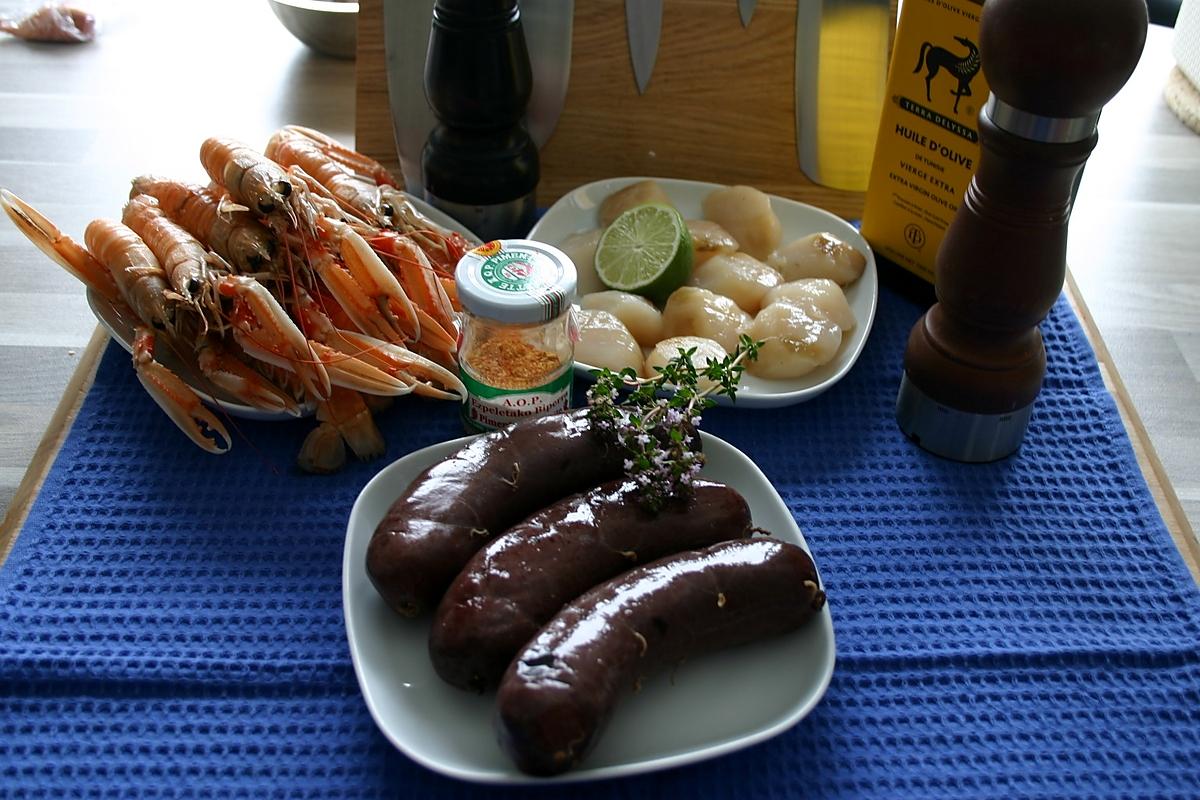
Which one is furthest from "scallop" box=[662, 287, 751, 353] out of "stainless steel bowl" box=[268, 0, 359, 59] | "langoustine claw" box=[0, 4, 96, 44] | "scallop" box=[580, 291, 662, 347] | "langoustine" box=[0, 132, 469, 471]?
"langoustine claw" box=[0, 4, 96, 44]

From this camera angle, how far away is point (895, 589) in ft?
3.18

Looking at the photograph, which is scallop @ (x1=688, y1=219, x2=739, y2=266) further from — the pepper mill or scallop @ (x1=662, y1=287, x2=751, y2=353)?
the pepper mill

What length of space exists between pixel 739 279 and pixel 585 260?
0.18 metres

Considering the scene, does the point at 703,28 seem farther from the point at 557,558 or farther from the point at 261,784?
the point at 261,784

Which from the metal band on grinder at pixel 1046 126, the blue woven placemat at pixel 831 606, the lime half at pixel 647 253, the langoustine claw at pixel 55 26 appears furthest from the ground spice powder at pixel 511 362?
the langoustine claw at pixel 55 26

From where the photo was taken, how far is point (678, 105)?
1460 millimetres

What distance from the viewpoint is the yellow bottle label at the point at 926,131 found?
1149mm

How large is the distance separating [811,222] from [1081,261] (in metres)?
0.39

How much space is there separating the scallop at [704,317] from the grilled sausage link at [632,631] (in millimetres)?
353

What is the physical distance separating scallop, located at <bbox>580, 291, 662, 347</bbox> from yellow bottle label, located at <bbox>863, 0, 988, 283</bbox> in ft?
1.03

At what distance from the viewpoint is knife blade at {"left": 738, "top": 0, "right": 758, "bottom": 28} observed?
4.60 ft

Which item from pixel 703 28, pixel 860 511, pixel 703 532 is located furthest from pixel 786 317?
pixel 703 28

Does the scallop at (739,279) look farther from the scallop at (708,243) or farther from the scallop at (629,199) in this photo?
the scallop at (629,199)

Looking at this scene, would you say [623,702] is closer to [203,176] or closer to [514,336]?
[514,336]
